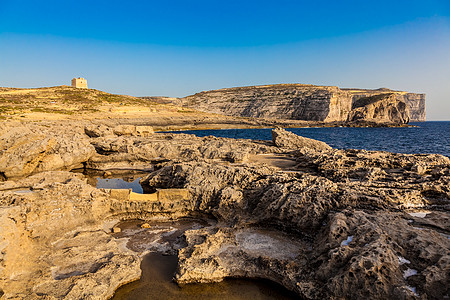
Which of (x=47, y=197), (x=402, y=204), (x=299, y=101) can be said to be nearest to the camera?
(x=402, y=204)

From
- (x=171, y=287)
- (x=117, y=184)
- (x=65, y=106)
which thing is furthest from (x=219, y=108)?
(x=171, y=287)

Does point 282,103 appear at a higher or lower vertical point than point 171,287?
higher

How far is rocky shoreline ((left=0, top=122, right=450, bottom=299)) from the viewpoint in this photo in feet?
17.2

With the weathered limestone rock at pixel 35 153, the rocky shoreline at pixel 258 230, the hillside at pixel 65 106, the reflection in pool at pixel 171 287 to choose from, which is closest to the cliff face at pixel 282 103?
the hillside at pixel 65 106

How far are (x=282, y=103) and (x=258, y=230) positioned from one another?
109m

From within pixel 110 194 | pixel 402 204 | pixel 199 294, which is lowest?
pixel 199 294

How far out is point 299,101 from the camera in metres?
109

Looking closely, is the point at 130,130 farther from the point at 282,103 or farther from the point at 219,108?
the point at 219,108

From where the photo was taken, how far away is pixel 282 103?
111812 mm

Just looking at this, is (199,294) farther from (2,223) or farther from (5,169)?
(5,169)

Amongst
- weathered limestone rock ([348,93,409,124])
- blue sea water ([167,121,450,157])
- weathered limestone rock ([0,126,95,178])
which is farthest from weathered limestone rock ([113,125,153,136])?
weathered limestone rock ([348,93,409,124])

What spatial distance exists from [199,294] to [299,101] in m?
110

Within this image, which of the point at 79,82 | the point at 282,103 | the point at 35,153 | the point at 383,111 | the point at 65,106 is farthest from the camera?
the point at 282,103

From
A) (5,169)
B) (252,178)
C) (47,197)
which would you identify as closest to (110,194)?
(47,197)
